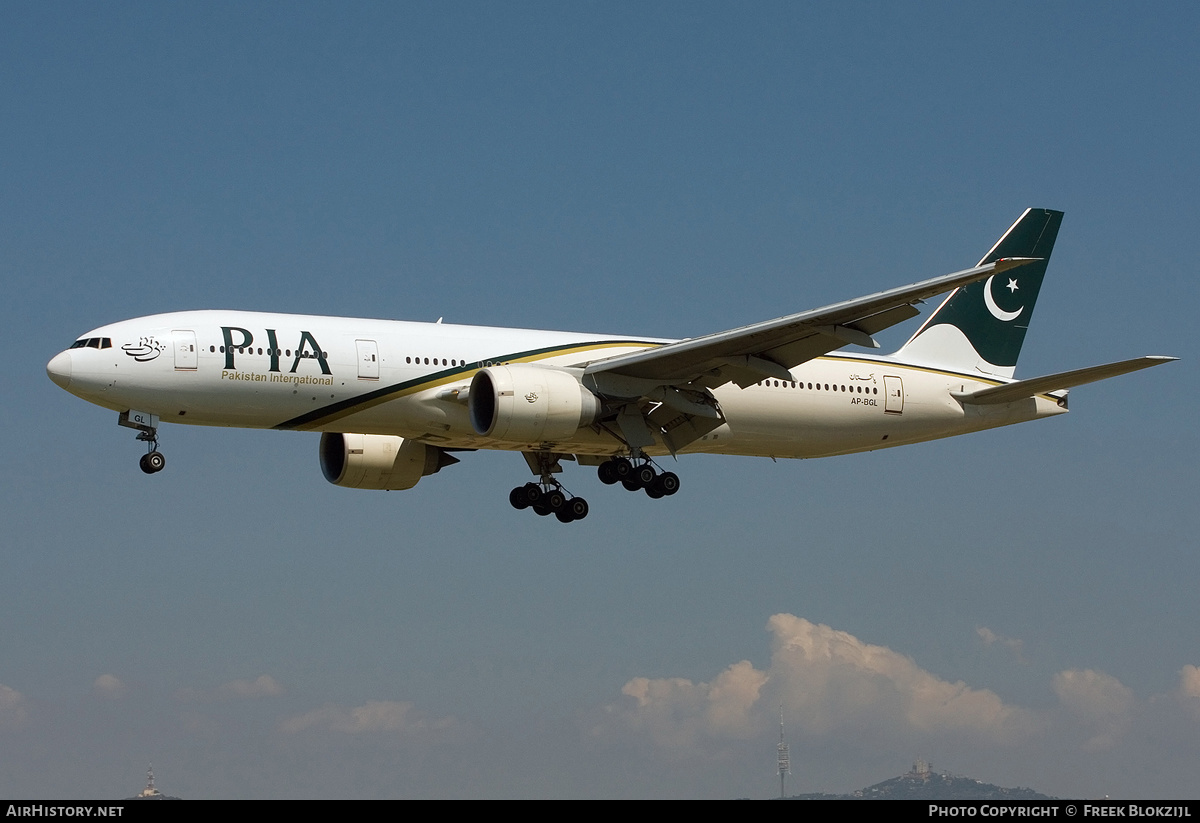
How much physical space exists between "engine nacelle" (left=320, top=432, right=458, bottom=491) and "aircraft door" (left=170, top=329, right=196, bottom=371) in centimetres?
798

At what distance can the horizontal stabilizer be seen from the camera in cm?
3338

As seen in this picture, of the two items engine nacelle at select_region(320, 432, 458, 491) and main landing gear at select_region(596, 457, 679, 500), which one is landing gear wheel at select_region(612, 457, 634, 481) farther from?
engine nacelle at select_region(320, 432, 458, 491)

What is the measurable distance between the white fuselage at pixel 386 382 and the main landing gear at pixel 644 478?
1.76ft

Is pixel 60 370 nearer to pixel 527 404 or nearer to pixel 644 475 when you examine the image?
→ pixel 527 404

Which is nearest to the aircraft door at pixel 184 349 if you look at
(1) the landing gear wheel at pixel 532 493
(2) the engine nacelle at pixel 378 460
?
(2) the engine nacelle at pixel 378 460

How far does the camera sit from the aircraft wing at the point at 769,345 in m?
31.6

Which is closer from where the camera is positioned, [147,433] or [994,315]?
[147,433]

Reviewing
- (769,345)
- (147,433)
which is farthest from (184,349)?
(769,345)

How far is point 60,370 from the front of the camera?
3181cm

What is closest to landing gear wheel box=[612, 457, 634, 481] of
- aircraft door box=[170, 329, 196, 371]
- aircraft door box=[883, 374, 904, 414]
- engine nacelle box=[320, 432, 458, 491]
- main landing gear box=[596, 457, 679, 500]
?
main landing gear box=[596, 457, 679, 500]

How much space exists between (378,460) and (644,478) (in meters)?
7.69

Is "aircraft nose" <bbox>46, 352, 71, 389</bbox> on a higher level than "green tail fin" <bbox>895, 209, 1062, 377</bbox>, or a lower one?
lower
